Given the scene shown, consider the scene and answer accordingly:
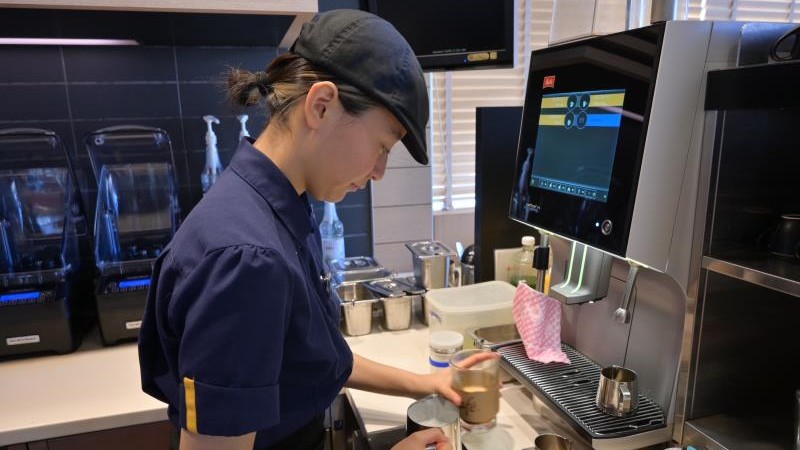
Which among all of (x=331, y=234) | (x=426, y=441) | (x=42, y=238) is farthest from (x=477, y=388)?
(x=42, y=238)

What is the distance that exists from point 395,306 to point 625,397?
A: 0.74 m

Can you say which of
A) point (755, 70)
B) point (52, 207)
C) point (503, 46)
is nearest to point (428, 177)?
point (503, 46)

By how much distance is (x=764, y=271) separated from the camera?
0.65m

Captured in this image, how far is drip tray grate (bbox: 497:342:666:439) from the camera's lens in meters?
0.80

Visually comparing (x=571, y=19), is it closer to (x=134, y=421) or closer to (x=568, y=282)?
(x=568, y=282)

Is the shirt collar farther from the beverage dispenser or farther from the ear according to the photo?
the beverage dispenser

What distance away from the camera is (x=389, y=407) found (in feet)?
3.53

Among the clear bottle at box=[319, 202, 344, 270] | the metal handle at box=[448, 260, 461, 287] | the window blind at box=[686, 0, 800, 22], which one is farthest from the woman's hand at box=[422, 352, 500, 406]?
the window blind at box=[686, 0, 800, 22]

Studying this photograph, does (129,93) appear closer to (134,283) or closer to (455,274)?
(134,283)

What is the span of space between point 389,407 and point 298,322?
0.48 metres

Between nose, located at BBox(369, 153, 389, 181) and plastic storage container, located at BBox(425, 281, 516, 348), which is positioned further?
plastic storage container, located at BBox(425, 281, 516, 348)

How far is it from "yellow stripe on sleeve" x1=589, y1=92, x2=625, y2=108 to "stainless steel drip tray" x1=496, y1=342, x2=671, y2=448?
0.49 m

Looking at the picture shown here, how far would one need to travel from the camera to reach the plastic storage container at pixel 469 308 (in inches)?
49.8

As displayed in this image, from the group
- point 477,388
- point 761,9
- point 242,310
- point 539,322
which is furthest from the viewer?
point 761,9
